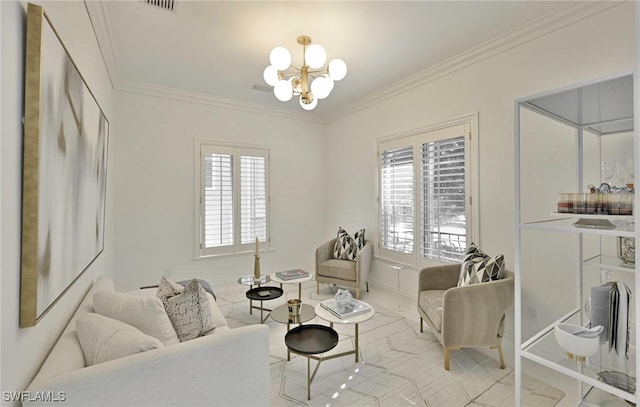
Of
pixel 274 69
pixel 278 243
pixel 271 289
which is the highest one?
pixel 274 69

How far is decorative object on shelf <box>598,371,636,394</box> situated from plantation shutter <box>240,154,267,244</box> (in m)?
4.24

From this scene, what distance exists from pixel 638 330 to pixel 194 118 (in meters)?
4.85

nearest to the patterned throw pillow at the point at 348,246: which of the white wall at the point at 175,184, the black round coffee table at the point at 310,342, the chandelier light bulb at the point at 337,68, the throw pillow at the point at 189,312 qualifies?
the white wall at the point at 175,184

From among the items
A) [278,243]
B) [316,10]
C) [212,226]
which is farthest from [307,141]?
[316,10]

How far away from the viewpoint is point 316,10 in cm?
239

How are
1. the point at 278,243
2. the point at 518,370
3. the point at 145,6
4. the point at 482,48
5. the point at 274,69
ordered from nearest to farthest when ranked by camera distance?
the point at 518,370 < the point at 145,6 < the point at 274,69 < the point at 482,48 < the point at 278,243

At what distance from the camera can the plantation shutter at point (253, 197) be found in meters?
4.74

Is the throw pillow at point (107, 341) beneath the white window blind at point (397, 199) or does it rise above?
beneath

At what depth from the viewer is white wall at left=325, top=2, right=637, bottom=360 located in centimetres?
222

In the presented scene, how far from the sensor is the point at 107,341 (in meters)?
1.30

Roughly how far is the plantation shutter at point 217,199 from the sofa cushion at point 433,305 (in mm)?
3046

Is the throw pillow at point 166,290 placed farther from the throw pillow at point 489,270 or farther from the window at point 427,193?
the window at point 427,193

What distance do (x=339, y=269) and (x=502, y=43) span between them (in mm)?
3179

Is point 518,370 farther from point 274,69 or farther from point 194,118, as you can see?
point 194,118
